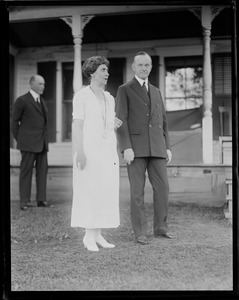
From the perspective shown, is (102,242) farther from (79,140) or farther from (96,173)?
(79,140)

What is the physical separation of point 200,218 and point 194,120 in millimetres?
2329

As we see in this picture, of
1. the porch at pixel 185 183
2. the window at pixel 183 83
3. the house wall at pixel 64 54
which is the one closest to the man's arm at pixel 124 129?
the window at pixel 183 83

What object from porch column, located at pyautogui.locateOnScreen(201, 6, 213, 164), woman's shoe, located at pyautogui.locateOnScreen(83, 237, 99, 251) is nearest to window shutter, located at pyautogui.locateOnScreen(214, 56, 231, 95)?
porch column, located at pyautogui.locateOnScreen(201, 6, 213, 164)

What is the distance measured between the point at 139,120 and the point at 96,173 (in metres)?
0.66

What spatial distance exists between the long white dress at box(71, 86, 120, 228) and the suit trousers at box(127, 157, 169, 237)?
0.21m

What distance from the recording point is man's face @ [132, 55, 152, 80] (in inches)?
173

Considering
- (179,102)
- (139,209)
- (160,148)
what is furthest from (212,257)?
(179,102)

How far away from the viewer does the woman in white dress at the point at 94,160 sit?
425 cm

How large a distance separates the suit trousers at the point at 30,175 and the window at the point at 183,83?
75.0 inches

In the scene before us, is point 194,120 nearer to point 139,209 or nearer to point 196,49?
point 196,49

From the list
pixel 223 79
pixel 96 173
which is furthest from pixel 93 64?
pixel 223 79

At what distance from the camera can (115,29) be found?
812 cm

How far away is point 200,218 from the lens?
4.90 meters

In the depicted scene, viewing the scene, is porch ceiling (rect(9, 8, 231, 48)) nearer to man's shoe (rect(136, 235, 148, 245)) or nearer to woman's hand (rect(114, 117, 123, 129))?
woman's hand (rect(114, 117, 123, 129))
